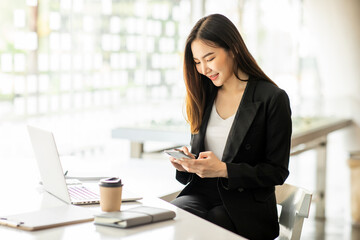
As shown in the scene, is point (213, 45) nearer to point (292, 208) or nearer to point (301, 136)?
point (292, 208)

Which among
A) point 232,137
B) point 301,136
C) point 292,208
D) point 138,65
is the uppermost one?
point 138,65

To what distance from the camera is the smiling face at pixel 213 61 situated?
216cm

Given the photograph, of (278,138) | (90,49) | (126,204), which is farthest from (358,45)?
(126,204)

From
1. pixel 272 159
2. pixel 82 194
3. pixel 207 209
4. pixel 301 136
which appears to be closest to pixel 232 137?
pixel 272 159

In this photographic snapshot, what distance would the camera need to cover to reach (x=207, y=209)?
2111 millimetres

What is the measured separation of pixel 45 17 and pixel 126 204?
2711mm

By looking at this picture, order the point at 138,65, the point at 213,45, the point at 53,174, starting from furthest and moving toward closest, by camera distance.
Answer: the point at 138,65, the point at 213,45, the point at 53,174

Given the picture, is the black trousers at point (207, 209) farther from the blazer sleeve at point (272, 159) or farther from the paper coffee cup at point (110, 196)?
the paper coffee cup at point (110, 196)

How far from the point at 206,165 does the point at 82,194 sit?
438 mm

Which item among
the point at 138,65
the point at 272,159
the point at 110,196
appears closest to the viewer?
the point at 110,196

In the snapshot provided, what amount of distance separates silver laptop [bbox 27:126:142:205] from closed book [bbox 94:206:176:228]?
0.22 meters

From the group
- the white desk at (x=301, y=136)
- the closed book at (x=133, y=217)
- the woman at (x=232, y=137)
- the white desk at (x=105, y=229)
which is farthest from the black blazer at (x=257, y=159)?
the white desk at (x=301, y=136)

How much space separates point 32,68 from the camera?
4.09 m

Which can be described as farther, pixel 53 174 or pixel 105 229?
pixel 53 174
